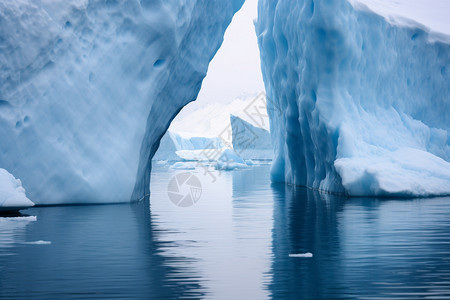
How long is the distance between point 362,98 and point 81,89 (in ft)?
24.7

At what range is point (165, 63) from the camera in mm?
12461

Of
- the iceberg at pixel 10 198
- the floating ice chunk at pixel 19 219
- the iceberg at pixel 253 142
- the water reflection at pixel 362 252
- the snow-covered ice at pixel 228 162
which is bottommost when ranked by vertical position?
the water reflection at pixel 362 252

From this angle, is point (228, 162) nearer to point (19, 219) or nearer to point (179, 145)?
point (179, 145)

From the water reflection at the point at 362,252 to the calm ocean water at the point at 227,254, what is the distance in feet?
0.03

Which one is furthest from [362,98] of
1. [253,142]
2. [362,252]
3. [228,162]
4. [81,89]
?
[253,142]

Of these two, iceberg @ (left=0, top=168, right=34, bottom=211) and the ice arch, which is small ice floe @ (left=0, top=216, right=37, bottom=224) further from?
the ice arch

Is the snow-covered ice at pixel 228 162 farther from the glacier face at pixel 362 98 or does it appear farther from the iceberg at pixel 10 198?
the iceberg at pixel 10 198

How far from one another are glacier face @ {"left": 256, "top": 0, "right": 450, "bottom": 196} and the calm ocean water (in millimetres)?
3030

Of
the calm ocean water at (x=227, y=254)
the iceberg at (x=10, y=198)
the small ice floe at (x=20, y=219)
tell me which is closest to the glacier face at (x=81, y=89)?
the calm ocean water at (x=227, y=254)

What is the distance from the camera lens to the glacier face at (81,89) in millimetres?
10734

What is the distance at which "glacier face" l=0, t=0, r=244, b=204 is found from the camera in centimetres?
1073

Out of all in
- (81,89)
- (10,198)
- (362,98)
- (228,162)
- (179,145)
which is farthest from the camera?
(179,145)

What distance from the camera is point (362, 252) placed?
6133 millimetres

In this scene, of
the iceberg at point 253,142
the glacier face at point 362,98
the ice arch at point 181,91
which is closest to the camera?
the ice arch at point 181,91
